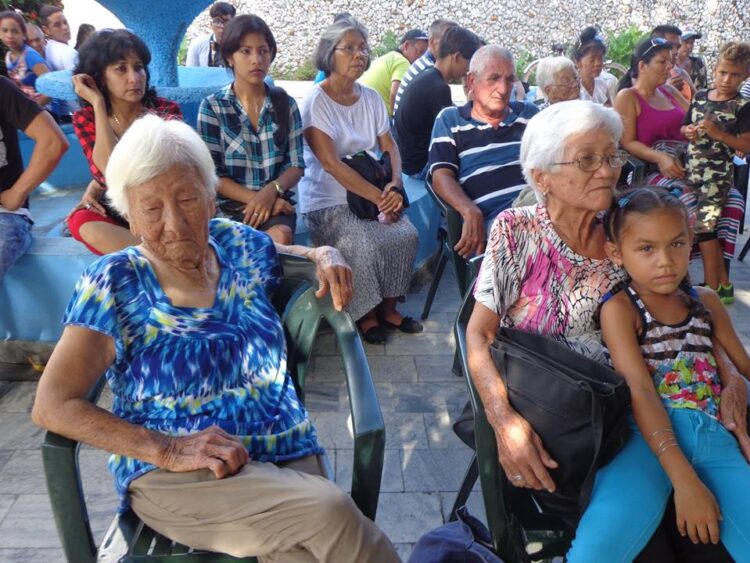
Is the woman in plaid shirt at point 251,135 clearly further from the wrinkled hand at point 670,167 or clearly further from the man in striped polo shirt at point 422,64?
the wrinkled hand at point 670,167

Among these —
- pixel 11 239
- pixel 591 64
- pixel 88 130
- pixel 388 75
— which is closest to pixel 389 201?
pixel 88 130

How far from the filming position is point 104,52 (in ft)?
10.8

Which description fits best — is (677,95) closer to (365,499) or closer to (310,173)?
(310,173)

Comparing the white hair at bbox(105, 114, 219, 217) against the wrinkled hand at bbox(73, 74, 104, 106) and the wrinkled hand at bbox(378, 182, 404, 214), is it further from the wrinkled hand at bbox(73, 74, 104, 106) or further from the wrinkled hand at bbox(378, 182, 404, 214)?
the wrinkled hand at bbox(378, 182, 404, 214)

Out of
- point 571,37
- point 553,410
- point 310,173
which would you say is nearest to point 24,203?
point 310,173

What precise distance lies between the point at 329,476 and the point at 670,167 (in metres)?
3.53

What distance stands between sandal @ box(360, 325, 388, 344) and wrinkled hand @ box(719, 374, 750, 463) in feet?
7.01

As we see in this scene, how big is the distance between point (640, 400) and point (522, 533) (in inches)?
18.2

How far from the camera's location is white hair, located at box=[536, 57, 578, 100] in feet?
15.0

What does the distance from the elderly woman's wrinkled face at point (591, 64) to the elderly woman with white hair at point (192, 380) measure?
4636 millimetres

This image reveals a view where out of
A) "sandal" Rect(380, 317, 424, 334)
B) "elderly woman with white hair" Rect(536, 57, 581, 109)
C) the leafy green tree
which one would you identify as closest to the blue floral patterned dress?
"sandal" Rect(380, 317, 424, 334)

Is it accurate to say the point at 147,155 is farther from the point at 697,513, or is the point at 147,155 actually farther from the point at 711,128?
the point at 711,128

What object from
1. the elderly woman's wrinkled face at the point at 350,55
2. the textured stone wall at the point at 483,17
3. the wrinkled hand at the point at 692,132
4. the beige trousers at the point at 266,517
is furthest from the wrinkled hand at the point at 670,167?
the textured stone wall at the point at 483,17

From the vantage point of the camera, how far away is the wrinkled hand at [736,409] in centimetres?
183
